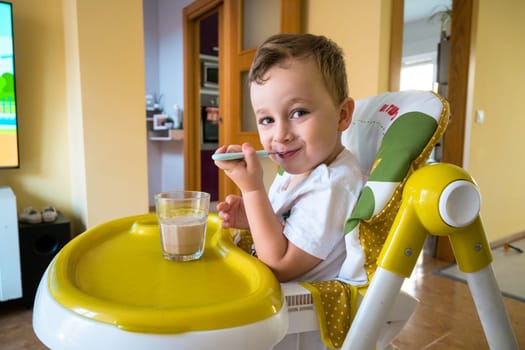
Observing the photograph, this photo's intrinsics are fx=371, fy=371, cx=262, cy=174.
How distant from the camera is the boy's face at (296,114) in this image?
2.10 ft

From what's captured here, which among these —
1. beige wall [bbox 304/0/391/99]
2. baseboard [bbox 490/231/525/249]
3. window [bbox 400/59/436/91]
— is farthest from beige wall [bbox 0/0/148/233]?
window [bbox 400/59/436/91]

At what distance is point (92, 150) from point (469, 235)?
1814mm

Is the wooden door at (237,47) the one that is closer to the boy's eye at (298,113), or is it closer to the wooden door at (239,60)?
the wooden door at (239,60)

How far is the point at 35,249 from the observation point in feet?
5.62

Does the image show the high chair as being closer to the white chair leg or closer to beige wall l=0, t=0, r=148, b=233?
the white chair leg

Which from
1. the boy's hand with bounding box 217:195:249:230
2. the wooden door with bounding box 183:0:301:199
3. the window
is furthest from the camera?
the window

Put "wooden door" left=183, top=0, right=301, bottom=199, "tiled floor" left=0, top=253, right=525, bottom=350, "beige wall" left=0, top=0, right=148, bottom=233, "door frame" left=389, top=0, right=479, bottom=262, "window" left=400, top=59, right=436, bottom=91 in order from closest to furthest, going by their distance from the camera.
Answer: "tiled floor" left=0, top=253, right=525, bottom=350 < "beige wall" left=0, top=0, right=148, bottom=233 < "door frame" left=389, top=0, right=479, bottom=262 < "wooden door" left=183, top=0, right=301, bottom=199 < "window" left=400, top=59, right=436, bottom=91

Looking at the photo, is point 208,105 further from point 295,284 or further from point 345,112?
point 295,284

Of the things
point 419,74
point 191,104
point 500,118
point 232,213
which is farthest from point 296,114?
point 419,74

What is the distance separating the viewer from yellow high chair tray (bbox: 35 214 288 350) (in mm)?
385

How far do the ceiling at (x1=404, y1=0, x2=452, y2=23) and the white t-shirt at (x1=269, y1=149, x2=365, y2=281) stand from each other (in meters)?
4.80

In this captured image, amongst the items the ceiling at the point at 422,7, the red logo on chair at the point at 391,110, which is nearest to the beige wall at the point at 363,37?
the red logo on chair at the point at 391,110

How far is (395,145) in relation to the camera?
24.3 inches

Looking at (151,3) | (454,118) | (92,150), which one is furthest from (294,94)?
(151,3)
